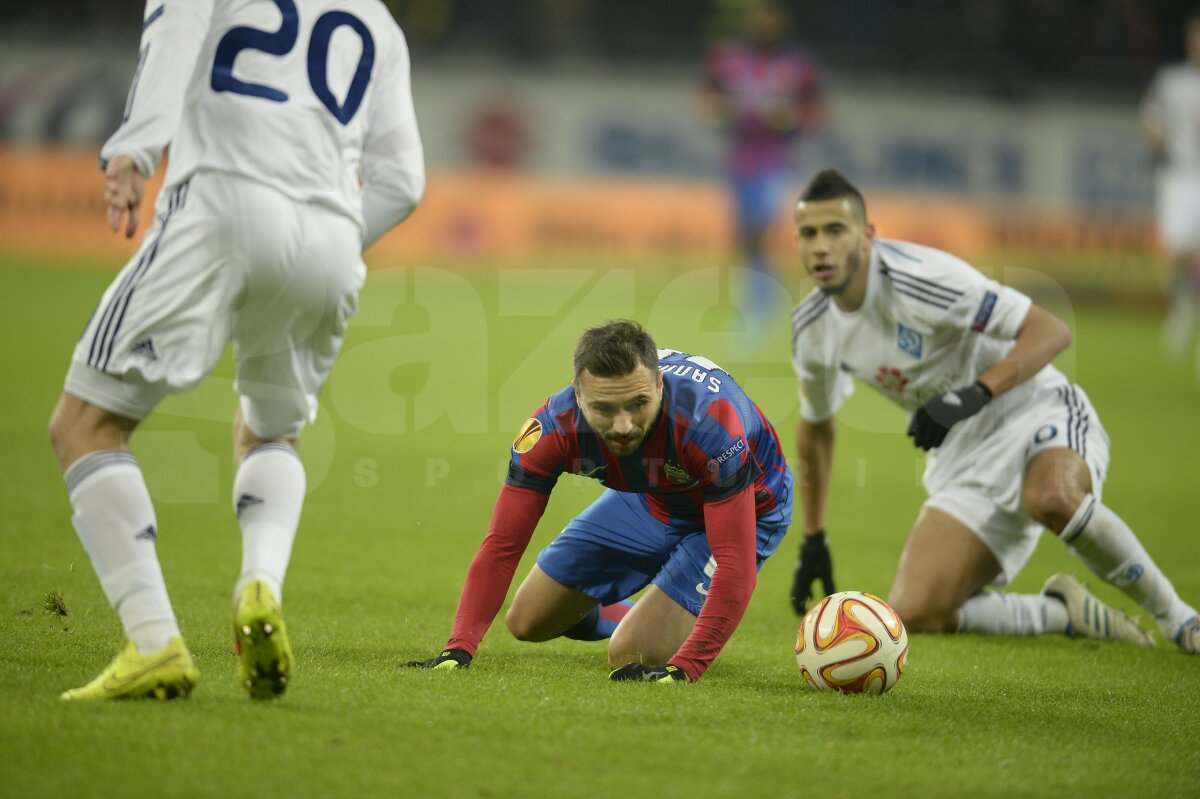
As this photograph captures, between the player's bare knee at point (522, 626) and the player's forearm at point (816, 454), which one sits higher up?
the player's forearm at point (816, 454)

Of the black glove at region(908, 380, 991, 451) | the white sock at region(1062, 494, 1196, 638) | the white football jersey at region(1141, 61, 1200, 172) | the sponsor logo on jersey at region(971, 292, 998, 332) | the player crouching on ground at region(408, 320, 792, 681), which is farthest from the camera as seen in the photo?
the white football jersey at region(1141, 61, 1200, 172)

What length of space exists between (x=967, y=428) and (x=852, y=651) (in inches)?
77.0

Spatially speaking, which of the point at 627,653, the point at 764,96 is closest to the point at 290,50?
the point at 627,653

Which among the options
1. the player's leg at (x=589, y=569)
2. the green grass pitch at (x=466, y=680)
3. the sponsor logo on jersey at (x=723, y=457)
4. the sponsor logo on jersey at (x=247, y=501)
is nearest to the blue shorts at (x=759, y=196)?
the green grass pitch at (x=466, y=680)

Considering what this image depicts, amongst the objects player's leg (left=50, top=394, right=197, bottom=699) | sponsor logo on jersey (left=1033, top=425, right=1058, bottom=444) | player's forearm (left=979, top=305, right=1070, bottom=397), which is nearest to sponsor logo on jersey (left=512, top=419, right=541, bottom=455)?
player's leg (left=50, top=394, right=197, bottom=699)

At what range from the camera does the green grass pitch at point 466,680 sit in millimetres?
3078

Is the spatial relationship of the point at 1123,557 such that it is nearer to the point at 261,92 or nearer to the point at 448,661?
the point at 448,661

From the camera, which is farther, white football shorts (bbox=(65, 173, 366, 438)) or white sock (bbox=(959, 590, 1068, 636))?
white sock (bbox=(959, 590, 1068, 636))

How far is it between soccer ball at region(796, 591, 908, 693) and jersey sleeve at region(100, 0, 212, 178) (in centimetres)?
231

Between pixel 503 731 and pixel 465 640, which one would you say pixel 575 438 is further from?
pixel 503 731

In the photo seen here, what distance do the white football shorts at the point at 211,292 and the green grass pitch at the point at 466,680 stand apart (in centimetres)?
80

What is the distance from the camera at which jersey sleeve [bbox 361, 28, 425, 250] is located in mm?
3850

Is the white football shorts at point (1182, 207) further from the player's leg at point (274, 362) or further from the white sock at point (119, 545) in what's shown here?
the white sock at point (119, 545)

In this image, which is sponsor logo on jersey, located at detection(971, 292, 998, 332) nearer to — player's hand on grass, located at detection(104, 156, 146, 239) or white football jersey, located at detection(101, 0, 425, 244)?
white football jersey, located at detection(101, 0, 425, 244)
